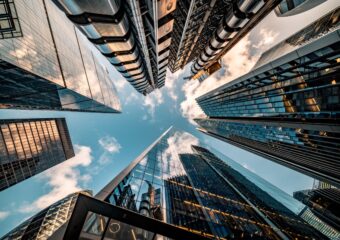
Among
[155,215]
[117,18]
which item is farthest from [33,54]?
[155,215]

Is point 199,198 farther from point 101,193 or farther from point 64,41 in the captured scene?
point 64,41

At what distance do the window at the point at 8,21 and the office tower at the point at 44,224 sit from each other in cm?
4353

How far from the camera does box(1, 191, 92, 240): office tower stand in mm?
50812

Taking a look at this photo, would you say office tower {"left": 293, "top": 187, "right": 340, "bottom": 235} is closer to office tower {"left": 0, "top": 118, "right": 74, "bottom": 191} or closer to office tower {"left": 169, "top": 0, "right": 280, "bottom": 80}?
office tower {"left": 169, "top": 0, "right": 280, "bottom": 80}

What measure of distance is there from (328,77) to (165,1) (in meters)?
19.2

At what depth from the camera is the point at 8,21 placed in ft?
44.1

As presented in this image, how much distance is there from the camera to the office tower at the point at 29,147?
52.3 meters

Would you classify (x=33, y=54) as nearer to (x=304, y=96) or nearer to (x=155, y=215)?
(x=155, y=215)

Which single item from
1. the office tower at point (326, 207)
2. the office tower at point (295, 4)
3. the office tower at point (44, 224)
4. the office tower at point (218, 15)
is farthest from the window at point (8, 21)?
the office tower at point (326, 207)

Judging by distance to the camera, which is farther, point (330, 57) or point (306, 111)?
point (306, 111)

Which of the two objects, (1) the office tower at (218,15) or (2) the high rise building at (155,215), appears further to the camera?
(1) the office tower at (218,15)

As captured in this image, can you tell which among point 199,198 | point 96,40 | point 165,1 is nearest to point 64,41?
point 96,40

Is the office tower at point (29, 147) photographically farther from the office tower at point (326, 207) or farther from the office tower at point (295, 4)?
the office tower at point (326, 207)

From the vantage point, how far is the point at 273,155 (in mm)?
49531
